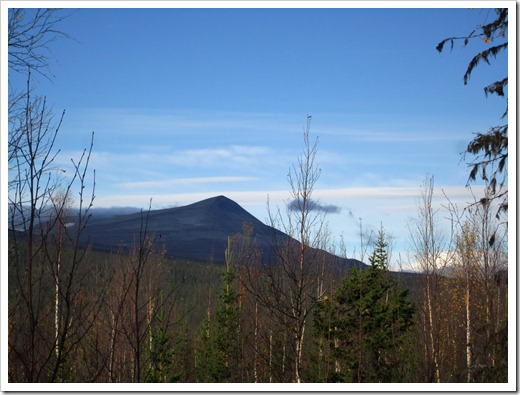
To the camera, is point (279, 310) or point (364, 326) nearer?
point (279, 310)

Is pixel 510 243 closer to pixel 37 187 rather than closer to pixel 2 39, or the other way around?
pixel 37 187

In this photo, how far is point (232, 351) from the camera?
925 inches

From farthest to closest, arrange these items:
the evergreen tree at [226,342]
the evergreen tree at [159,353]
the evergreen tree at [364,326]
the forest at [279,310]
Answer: the evergreen tree at [226,342]
the evergreen tree at [364,326]
the evergreen tree at [159,353]
the forest at [279,310]

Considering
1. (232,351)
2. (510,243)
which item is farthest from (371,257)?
(510,243)

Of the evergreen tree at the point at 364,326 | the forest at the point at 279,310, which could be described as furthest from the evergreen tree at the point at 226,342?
the evergreen tree at the point at 364,326

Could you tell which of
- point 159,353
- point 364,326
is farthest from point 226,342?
point 159,353

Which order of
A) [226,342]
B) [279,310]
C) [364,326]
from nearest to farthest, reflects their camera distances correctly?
[279,310] < [364,326] < [226,342]

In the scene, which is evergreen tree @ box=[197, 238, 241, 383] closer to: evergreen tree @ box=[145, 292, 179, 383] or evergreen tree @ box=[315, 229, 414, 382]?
evergreen tree @ box=[145, 292, 179, 383]

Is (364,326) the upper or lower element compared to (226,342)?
upper

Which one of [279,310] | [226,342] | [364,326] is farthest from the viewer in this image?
[226,342]

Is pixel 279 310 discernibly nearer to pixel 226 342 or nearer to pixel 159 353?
pixel 159 353

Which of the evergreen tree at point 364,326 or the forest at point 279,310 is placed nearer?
the forest at point 279,310

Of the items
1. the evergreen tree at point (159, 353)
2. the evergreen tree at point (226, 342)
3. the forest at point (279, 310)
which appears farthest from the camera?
the evergreen tree at point (226, 342)

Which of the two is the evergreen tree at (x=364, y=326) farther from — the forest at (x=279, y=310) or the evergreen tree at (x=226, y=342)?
the evergreen tree at (x=226, y=342)
